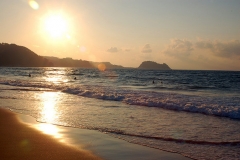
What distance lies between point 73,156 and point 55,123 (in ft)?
14.8

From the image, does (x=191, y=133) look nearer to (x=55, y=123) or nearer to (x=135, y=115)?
(x=135, y=115)

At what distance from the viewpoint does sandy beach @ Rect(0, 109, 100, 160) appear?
6406mm

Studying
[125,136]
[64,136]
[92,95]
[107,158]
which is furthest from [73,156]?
[92,95]

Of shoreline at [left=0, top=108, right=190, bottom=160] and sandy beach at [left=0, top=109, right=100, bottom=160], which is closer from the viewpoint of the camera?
sandy beach at [left=0, top=109, right=100, bottom=160]

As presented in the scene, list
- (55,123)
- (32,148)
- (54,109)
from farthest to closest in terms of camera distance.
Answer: (54,109), (55,123), (32,148)

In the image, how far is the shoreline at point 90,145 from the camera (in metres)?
6.66

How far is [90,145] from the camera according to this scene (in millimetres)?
7535

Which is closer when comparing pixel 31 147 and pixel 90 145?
pixel 31 147

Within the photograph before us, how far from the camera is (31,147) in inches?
281

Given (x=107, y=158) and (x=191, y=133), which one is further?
(x=191, y=133)

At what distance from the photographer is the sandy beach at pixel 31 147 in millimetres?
6406

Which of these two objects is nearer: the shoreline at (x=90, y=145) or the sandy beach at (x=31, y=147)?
the sandy beach at (x=31, y=147)

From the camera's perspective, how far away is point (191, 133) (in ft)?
30.7

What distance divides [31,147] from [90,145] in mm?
1702
